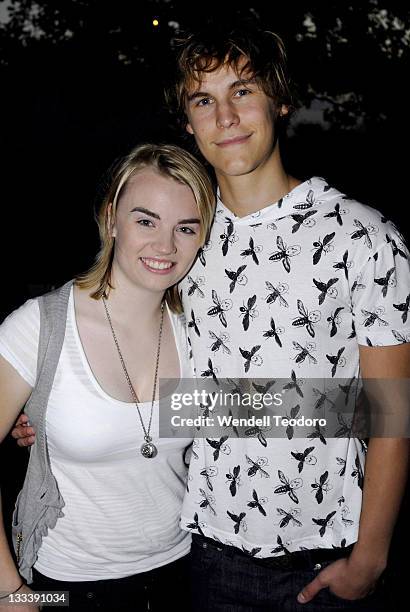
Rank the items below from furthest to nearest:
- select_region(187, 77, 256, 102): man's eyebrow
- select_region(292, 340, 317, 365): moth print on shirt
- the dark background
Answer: the dark background
select_region(187, 77, 256, 102): man's eyebrow
select_region(292, 340, 317, 365): moth print on shirt

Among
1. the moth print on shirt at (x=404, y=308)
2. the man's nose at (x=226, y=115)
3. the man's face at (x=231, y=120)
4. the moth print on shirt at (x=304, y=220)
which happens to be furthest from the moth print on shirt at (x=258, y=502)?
the man's nose at (x=226, y=115)

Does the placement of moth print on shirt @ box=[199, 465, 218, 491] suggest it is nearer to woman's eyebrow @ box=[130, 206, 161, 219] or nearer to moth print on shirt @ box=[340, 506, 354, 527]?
moth print on shirt @ box=[340, 506, 354, 527]

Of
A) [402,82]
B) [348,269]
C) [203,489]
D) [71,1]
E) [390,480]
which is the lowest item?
[203,489]

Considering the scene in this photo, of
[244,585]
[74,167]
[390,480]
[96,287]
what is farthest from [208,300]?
[74,167]

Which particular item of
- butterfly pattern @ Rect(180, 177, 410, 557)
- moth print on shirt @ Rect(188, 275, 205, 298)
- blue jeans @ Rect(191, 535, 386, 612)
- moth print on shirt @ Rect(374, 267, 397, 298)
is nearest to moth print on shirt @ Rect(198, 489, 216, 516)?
butterfly pattern @ Rect(180, 177, 410, 557)

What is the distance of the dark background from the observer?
6.03 metres

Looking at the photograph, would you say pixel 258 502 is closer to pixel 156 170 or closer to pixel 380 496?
pixel 380 496

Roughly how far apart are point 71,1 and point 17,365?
5.86 m

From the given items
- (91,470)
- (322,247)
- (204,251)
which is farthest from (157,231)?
(91,470)

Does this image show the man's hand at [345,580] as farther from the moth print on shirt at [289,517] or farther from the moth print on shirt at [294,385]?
the moth print on shirt at [294,385]

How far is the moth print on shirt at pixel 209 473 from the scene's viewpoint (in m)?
1.81

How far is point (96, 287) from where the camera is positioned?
6.29 feet

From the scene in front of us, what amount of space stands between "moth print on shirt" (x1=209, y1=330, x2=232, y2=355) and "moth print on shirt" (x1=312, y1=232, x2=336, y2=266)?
371 millimetres

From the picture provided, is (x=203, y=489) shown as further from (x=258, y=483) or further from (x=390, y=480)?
(x=390, y=480)
